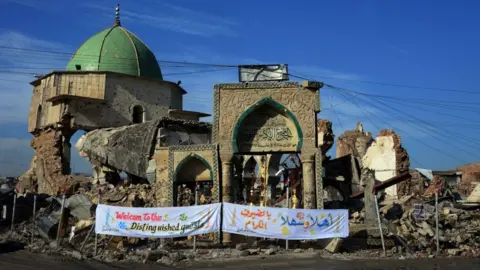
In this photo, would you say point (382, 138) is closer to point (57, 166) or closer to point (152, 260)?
point (57, 166)

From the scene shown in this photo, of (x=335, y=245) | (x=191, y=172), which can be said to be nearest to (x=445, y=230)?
(x=335, y=245)

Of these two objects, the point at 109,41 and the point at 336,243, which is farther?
the point at 109,41

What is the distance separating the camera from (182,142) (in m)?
29.2

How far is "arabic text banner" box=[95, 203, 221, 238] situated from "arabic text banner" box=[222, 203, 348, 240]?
0.55 metres

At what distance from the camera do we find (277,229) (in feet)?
47.0

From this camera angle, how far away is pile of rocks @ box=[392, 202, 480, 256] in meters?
15.1

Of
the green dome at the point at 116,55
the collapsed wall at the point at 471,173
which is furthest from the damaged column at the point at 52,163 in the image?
the collapsed wall at the point at 471,173

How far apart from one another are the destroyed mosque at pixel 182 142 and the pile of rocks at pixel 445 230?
1765 mm

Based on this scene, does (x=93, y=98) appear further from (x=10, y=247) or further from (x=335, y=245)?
(x=335, y=245)

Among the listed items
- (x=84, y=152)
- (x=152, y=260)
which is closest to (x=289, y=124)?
(x=152, y=260)

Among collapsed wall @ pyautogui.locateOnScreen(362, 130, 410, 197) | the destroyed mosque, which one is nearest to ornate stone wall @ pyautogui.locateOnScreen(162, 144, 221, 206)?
the destroyed mosque

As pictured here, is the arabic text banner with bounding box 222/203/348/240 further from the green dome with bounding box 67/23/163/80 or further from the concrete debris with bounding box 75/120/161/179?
the green dome with bounding box 67/23/163/80

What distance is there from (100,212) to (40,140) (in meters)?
27.1

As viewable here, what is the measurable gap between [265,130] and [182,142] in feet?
37.0
